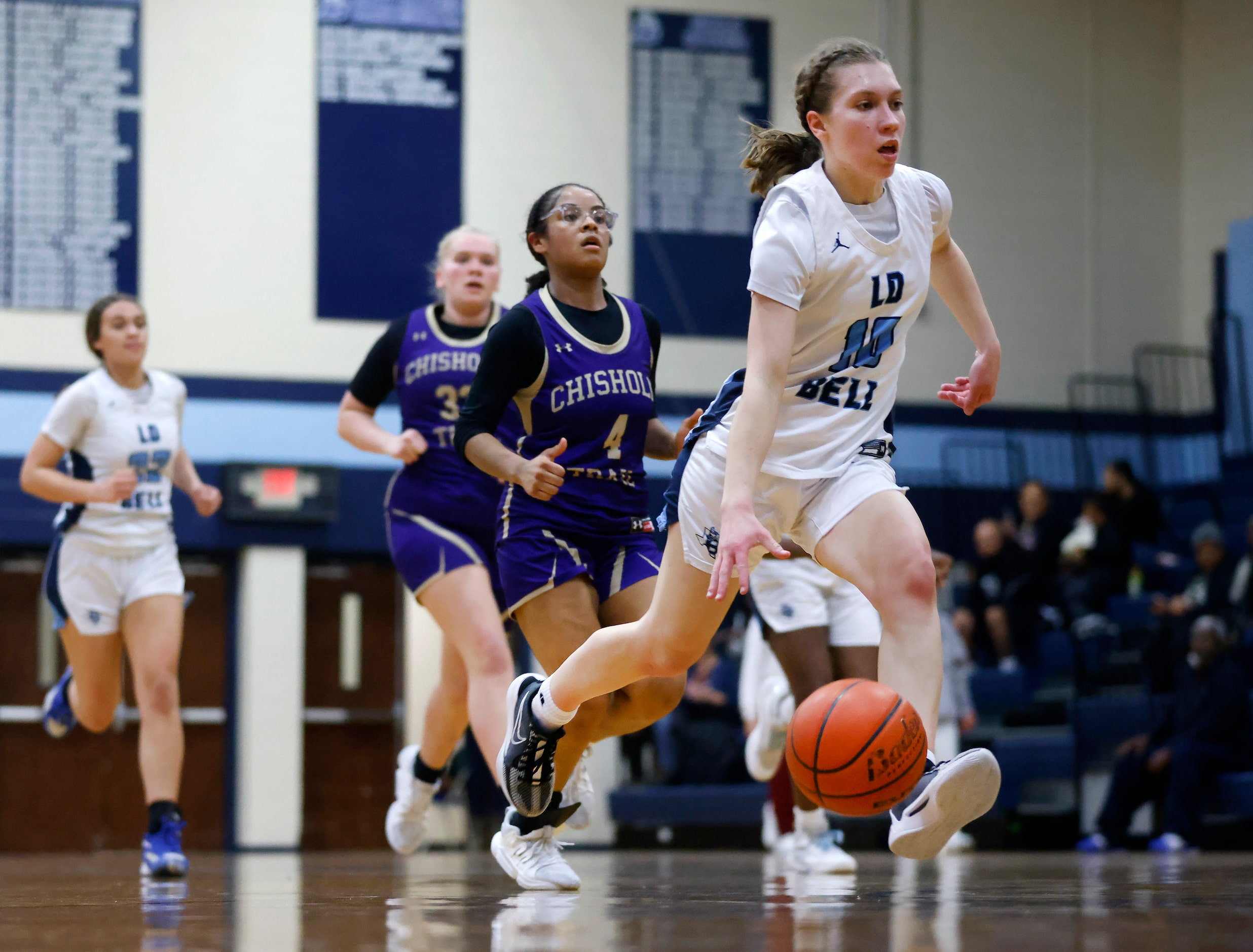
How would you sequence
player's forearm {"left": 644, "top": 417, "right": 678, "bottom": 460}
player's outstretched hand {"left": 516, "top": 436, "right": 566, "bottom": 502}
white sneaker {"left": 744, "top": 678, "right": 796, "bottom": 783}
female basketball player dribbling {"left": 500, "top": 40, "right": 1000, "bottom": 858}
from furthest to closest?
1. white sneaker {"left": 744, "top": 678, "right": 796, "bottom": 783}
2. player's forearm {"left": 644, "top": 417, "right": 678, "bottom": 460}
3. player's outstretched hand {"left": 516, "top": 436, "right": 566, "bottom": 502}
4. female basketball player dribbling {"left": 500, "top": 40, "right": 1000, "bottom": 858}

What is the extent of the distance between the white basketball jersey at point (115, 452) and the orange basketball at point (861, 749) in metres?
3.42

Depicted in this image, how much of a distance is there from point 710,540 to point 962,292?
3.11 feet

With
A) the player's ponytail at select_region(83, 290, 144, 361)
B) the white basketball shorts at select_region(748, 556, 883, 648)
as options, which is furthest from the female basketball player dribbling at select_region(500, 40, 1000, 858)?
the player's ponytail at select_region(83, 290, 144, 361)

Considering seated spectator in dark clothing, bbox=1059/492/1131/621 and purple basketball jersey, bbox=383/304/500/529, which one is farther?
seated spectator in dark clothing, bbox=1059/492/1131/621

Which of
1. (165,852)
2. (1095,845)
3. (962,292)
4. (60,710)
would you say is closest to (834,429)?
(962,292)

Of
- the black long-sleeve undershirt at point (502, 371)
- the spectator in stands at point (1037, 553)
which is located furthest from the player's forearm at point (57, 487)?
the spectator in stands at point (1037, 553)

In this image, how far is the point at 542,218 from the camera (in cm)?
455

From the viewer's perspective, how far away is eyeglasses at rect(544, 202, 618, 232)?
177 inches

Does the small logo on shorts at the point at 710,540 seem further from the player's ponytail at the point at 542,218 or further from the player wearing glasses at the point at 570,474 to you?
the player's ponytail at the point at 542,218

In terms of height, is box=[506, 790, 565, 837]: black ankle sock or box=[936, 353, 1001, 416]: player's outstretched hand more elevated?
box=[936, 353, 1001, 416]: player's outstretched hand

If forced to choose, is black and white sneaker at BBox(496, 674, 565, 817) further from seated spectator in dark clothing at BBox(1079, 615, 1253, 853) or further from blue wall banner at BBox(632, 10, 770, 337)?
blue wall banner at BBox(632, 10, 770, 337)

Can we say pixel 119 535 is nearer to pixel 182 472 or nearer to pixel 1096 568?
pixel 182 472

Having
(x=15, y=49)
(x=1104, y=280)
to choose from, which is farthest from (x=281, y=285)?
(x=1104, y=280)

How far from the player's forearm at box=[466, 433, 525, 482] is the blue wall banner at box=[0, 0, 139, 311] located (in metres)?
8.91
